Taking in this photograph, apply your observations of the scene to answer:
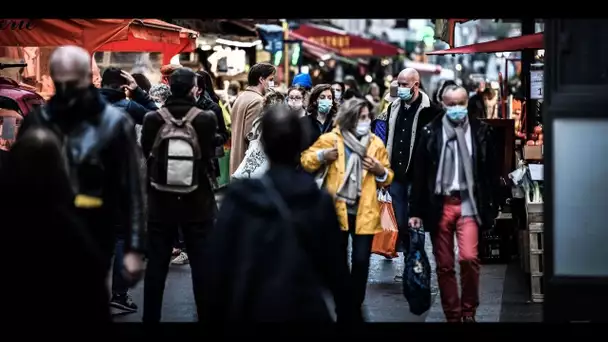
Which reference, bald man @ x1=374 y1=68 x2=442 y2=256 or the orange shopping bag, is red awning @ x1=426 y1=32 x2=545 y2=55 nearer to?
bald man @ x1=374 y1=68 x2=442 y2=256

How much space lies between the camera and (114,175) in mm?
7723

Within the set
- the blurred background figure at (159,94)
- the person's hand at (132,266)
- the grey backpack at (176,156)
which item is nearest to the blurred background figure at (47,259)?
the person's hand at (132,266)

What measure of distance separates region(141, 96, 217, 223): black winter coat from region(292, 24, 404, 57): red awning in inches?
937

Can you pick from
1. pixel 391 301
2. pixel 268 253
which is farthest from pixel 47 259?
pixel 391 301

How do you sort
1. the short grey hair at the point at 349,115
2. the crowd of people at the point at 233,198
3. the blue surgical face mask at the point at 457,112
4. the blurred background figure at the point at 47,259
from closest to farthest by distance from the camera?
the blurred background figure at the point at 47,259 < the crowd of people at the point at 233,198 < the blue surgical face mask at the point at 457,112 < the short grey hair at the point at 349,115

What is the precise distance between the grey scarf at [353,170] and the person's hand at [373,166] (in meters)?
0.03

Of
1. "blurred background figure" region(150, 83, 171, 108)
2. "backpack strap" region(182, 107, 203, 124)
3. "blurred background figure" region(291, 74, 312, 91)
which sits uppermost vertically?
"blurred background figure" region(291, 74, 312, 91)

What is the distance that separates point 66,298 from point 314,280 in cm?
116

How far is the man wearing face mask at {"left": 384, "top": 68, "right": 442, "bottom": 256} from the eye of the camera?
37.9 feet

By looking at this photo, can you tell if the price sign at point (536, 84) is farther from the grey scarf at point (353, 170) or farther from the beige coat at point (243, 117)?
the grey scarf at point (353, 170)

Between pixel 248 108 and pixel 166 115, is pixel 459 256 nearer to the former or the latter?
pixel 166 115

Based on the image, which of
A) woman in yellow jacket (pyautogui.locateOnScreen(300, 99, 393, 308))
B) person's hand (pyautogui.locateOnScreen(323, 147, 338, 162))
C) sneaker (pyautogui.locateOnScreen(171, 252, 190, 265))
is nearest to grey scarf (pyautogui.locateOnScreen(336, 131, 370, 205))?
woman in yellow jacket (pyautogui.locateOnScreen(300, 99, 393, 308))

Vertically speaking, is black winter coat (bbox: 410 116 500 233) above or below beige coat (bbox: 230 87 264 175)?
below

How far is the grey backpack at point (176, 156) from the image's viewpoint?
9.38 metres
